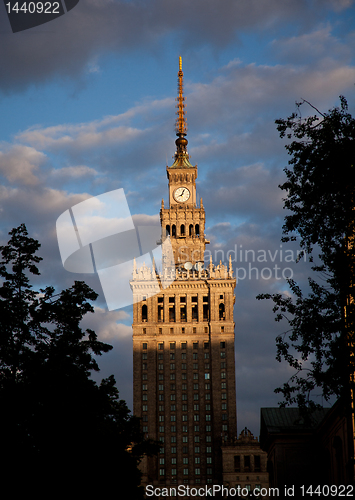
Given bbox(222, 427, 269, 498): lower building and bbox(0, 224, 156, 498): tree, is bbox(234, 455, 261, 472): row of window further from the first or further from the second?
bbox(0, 224, 156, 498): tree

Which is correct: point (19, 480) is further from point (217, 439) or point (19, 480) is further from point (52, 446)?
point (217, 439)

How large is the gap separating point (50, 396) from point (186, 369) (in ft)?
345

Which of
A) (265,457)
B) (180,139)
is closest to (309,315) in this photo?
(265,457)

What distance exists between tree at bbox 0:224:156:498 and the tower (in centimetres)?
8846

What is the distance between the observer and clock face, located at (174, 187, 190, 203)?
17869 cm

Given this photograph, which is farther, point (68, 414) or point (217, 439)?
point (217, 439)

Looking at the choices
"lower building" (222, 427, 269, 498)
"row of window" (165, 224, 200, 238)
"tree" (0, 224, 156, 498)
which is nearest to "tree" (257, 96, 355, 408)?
"tree" (0, 224, 156, 498)

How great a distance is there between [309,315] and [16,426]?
20.6 metres

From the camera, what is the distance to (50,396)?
157 ft

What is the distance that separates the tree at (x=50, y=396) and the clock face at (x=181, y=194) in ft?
403

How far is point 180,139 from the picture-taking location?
185 metres

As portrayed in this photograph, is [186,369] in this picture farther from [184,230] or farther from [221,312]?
[184,230]

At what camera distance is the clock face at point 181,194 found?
586ft

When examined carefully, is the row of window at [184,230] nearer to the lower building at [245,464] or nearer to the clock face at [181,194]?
the clock face at [181,194]
